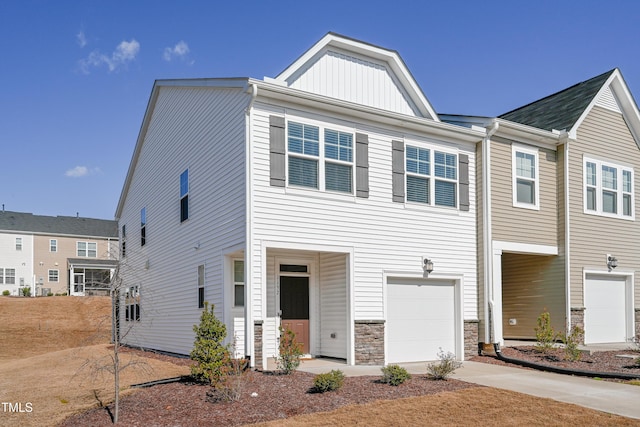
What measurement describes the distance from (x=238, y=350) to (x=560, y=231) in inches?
403

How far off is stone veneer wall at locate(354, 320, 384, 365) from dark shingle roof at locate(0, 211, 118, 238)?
39.7 m

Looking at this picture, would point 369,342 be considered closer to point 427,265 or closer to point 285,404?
point 427,265

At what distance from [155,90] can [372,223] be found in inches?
362

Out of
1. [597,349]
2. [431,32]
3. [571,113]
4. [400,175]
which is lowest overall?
[597,349]

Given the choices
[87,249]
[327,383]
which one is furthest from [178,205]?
[87,249]

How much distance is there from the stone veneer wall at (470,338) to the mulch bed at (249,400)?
4.04 m

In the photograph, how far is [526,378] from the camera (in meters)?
11.4

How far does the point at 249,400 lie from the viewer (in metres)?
9.17

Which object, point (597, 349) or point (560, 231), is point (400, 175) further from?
point (597, 349)

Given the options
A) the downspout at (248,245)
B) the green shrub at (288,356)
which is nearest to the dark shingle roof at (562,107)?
the downspout at (248,245)

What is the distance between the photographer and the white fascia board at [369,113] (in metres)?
12.1

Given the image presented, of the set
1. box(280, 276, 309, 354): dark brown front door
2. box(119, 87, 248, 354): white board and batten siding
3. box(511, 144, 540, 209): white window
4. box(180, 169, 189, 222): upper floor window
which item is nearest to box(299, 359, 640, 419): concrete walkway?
box(280, 276, 309, 354): dark brown front door

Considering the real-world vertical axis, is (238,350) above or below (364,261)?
below

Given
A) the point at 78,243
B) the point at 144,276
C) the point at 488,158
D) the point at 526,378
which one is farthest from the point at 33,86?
the point at 78,243
